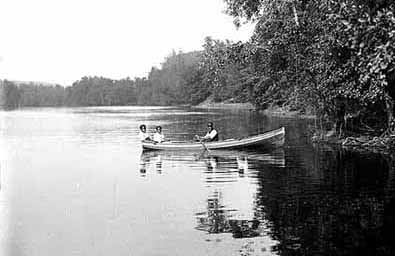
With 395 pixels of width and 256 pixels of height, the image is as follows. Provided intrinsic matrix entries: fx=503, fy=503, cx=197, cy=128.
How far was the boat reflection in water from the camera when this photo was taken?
1405 centimetres

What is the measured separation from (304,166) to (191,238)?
1406 centimetres

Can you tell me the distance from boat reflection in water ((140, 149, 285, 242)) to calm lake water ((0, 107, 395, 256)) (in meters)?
0.05

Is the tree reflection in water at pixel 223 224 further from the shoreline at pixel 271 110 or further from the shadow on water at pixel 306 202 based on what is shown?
the shoreline at pixel 271 110

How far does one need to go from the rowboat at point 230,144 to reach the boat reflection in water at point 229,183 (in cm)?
44

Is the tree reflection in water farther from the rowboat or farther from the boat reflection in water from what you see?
the rowboat

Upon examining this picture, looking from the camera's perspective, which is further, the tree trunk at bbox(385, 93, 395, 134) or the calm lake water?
the tree trunk at bbox(385, 93, 395, 134)

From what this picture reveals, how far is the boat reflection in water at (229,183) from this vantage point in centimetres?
1405

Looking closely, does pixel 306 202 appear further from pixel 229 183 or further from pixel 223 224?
pixel 229 183

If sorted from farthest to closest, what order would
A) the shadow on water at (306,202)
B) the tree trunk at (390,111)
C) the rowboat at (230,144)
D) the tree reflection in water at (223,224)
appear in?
the rowboat at (230,144)
the tree trunk at (390,111)
the tree reflection in water at (223,224)
the shadow on water at (306,202)

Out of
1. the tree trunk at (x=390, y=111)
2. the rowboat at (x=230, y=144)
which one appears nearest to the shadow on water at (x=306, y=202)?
the tree trunk at (x=390, y=111)

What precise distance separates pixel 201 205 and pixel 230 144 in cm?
1634

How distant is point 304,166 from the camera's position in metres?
25.8

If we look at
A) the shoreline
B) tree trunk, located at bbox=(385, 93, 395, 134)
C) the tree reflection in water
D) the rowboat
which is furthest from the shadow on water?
the shoreline

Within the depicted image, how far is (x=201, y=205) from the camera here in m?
16.8
